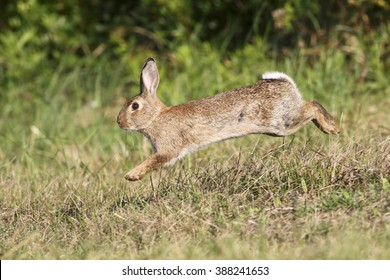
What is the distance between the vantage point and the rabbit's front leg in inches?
230

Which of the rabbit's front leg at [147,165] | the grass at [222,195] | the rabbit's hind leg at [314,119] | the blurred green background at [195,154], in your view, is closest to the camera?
the grass at [222,195]

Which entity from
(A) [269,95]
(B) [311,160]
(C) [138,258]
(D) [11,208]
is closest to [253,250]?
(C) [138,258]

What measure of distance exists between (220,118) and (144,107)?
68 centimetres

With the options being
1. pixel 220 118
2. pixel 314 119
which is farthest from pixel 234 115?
pixel 314 119

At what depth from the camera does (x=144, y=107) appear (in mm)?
6426

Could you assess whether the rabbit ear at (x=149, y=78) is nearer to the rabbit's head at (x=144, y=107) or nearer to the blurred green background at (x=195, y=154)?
the rabbit's head at (x=144, y=107)

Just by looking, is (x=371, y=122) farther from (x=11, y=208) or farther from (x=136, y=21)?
(x=136, y=21)

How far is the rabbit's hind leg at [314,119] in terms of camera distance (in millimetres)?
6242

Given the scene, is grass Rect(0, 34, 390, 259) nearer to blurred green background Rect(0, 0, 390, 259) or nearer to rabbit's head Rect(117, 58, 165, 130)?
blurred green background Rect(0, 0, 390, 259)

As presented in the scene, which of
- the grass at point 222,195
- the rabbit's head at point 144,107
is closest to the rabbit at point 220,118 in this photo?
the rabbit's head at point 144,107

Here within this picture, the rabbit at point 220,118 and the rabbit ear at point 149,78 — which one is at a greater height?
the rabbit ear at point 149,78

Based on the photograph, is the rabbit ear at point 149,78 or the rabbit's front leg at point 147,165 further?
the rabbit ear at point 149,78

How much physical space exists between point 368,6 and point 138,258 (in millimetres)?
5047

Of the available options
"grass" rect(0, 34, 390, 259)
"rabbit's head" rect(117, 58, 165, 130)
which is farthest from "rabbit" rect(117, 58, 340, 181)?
"grass" rect(0, 34, 390, 259)
